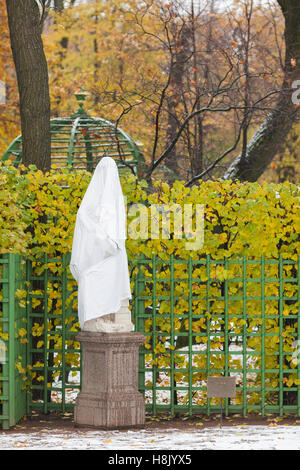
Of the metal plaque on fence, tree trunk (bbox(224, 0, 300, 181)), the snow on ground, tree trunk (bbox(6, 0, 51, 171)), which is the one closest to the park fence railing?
the metal plaque on fence

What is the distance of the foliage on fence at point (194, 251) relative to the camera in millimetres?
8383

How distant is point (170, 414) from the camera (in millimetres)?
8656

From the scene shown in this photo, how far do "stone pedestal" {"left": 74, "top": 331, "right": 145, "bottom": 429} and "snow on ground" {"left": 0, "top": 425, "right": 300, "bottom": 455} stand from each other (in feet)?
0.53

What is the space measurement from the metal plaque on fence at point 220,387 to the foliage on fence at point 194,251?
706mm

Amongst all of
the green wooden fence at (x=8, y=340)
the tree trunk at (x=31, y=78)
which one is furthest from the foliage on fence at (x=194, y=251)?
the tree trunk at (x=31, y=78)

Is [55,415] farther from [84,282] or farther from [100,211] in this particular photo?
[100,211]

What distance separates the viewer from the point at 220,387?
7.80 m

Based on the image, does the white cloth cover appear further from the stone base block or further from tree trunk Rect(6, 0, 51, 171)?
tree trunk Rect(6, 0, 51, 171)

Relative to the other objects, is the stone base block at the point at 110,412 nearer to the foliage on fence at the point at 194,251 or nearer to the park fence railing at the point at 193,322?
the park fence railing at the point at 193,322

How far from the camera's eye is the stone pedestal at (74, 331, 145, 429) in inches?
303
